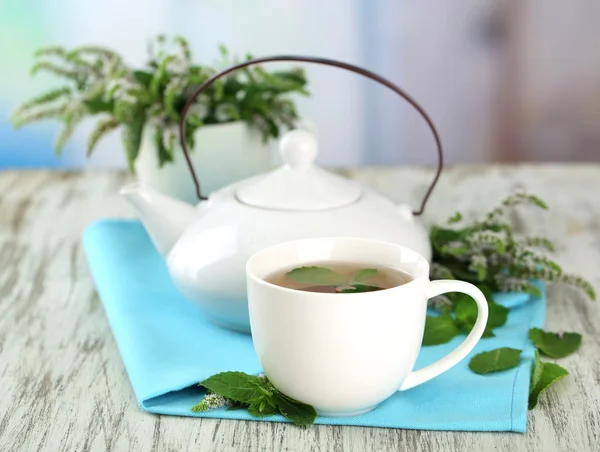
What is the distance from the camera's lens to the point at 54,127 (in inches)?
91.9

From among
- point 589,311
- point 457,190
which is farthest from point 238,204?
point 457,190

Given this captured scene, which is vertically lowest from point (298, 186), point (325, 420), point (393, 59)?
point (393, 59)

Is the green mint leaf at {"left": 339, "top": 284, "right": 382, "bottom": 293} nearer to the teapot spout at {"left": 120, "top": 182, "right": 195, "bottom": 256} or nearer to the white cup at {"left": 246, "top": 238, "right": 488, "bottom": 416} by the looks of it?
the white cup at {"left": 246, "top": 238, "right": 488, "bottom": 416}

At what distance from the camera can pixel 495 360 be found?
28.5 inches

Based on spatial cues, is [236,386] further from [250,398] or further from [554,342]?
[554,342]

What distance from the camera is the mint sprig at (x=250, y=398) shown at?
637mm

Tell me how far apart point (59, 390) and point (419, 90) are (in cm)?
174

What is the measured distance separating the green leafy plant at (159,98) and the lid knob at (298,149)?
256 mm

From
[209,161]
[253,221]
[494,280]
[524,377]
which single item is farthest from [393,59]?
[524,377]

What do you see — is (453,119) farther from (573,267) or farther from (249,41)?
(573,267)

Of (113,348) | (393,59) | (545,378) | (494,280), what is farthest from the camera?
(393,59)

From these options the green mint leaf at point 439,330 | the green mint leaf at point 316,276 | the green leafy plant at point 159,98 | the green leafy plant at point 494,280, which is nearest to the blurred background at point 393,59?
the green leafy plant at point 159,98

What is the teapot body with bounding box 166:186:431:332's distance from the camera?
781 millimetres

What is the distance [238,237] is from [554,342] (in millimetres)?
312
